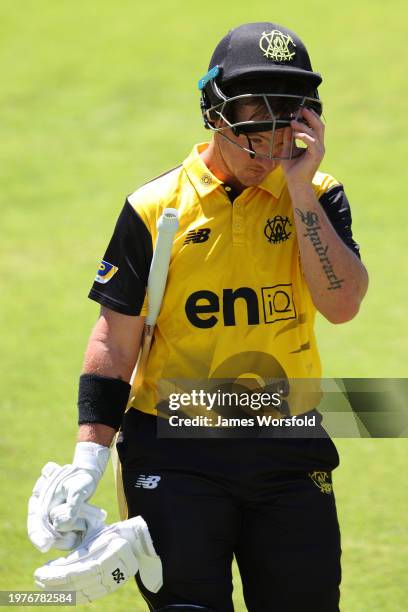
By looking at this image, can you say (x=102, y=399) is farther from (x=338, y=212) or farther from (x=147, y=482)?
(x=338, y=212)

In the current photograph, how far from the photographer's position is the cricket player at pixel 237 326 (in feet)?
13.4

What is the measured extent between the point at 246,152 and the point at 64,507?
1.35 m

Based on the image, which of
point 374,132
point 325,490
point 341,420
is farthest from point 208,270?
point 374,132

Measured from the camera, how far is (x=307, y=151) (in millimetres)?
4074

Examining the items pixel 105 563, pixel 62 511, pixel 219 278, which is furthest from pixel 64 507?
pixel 219 278

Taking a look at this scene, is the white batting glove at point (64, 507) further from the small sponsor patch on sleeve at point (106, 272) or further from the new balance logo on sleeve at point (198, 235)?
the new balance logo on sleeve at point (198, 235)

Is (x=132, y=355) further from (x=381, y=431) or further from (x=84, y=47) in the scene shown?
(x=84, y=47)

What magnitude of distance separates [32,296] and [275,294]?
5.94 m

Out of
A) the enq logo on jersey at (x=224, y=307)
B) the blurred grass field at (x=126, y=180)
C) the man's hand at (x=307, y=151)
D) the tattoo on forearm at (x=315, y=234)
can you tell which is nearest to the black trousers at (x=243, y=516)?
the enq logo on jersey at (x=224, y=307)

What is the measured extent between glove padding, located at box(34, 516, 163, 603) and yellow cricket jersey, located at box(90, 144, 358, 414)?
536mm

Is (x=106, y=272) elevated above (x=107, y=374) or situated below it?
above

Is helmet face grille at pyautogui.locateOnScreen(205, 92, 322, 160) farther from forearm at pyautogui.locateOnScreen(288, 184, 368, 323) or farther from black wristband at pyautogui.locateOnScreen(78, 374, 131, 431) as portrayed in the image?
black wristband at pyautogui.locateOnScreen(78, 374, 131, 431)

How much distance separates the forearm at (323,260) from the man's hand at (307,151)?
1.3 inches

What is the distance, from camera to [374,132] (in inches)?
495
